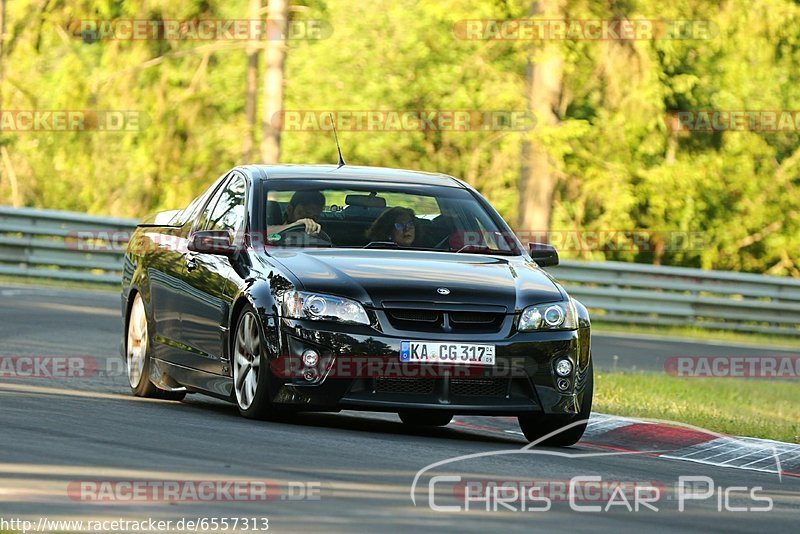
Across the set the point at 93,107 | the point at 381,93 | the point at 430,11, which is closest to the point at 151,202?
the point at 93,107

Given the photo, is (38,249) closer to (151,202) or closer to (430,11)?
(430,11)

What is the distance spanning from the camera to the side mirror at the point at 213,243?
34.6 feet

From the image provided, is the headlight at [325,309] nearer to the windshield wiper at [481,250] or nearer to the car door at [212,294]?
the car door at [212,294]

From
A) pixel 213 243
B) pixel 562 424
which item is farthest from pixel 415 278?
pixel 213 243

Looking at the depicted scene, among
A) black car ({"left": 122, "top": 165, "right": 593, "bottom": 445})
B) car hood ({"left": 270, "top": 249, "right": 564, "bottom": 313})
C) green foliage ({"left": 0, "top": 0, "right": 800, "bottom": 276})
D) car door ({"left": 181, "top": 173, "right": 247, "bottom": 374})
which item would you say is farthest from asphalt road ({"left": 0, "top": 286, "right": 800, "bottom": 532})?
green foliage ({"left": 0, "top": 0, "right": 800, "bottom": 276})

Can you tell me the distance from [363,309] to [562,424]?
142cm

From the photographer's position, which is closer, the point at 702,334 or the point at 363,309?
the point at 363,309

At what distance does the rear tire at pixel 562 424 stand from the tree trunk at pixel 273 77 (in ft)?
67.7

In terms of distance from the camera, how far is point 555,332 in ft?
32.8

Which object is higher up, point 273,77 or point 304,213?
point 273,77

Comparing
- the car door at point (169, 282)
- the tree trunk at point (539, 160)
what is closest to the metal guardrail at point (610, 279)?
the tree trunk at point (539, 160)

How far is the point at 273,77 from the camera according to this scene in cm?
3117

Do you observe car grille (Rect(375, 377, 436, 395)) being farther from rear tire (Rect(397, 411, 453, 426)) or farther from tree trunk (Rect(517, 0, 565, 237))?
tree trunk (Rect(517, 0, 565, 237))

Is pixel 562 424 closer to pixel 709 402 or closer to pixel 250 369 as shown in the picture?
pixel 250 369
